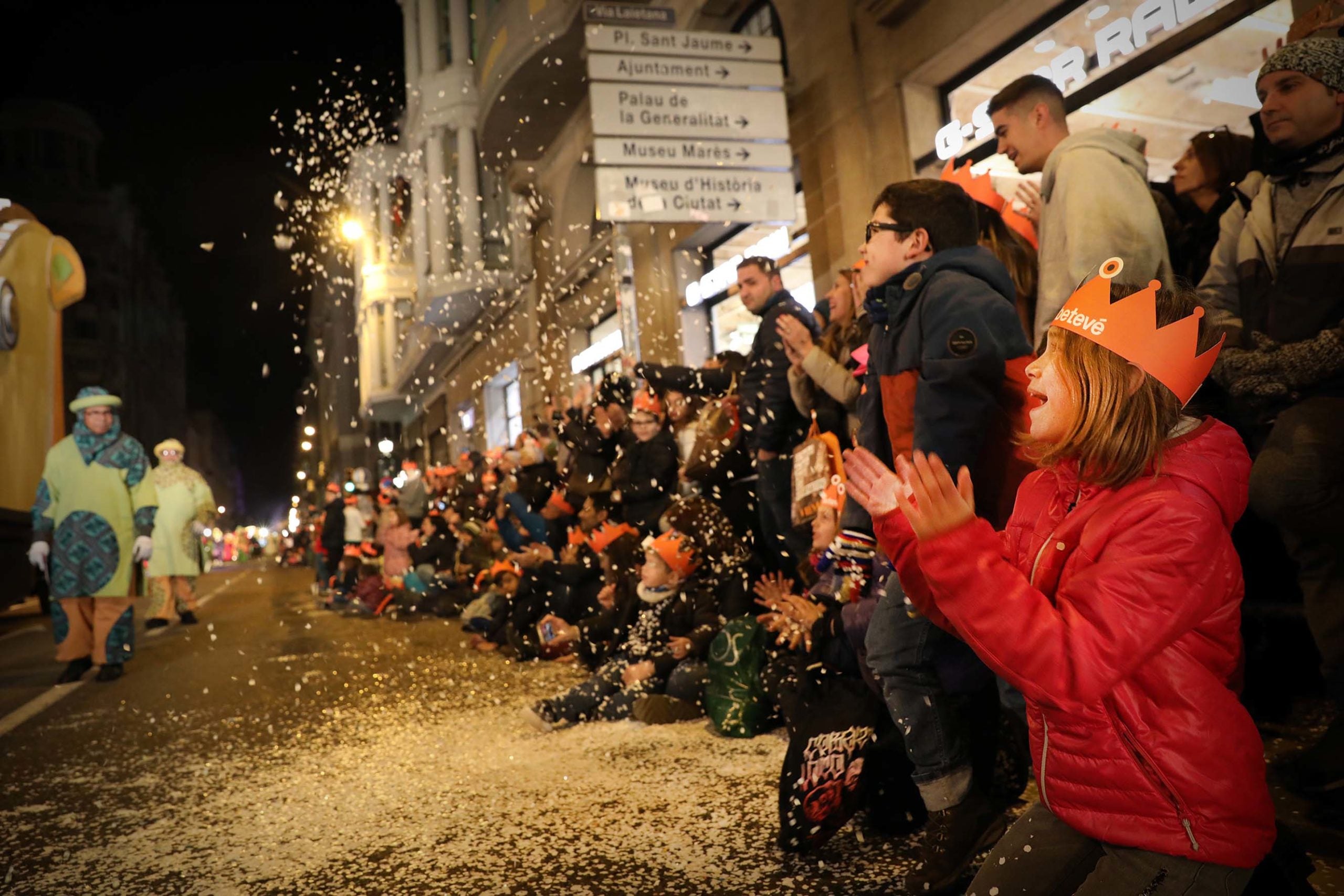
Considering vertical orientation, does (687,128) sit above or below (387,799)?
above

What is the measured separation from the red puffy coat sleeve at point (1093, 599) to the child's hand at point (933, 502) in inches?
0.7

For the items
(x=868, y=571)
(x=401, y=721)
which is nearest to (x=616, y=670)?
(x=401, y=721)

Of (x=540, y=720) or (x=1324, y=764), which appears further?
(x=540, y=720)

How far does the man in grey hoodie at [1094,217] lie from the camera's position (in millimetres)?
3494

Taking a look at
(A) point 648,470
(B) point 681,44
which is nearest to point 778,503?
(A) point 648,470

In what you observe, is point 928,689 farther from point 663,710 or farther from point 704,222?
point 704,222

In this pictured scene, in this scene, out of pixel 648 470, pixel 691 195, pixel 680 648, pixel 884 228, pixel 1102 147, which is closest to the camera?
pixel 884 228

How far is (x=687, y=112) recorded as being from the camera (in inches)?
348

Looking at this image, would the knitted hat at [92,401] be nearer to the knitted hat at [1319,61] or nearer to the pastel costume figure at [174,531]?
the pastel costume figure at [174,531]

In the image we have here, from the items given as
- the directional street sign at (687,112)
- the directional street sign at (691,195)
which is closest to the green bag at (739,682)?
the directional street sign at (691,195)

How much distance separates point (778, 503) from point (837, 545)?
7.02 feet

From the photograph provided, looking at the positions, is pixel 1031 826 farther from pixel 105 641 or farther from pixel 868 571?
pixel 105 641

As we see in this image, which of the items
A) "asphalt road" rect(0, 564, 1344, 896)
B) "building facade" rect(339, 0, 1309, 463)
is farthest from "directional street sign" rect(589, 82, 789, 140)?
"asphalt road" rect(0, 564, 1344, 896)

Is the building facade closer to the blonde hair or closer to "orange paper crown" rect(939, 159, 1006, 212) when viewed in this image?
"orange paper crown" rect(939, 159, 1006, 212)
